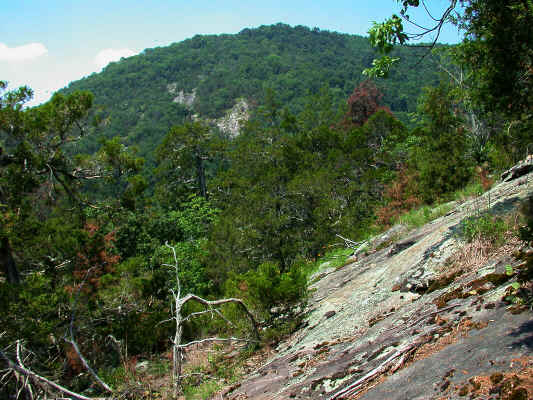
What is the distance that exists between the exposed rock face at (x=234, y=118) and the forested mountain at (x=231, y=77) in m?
2.09

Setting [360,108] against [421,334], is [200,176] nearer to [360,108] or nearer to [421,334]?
[360,108]

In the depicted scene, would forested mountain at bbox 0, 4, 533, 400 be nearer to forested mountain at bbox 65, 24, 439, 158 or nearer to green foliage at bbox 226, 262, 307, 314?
green foliage at bbox 226, 262, 307, 314

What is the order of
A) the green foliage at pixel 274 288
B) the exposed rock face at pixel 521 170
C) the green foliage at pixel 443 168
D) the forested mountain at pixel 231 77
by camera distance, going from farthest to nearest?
the forested mountain at pixel 231 77 → the green foliage at pixel 443 168 → the green foliage at pixel 274 288 → the exposed rock face at pixel 521 170

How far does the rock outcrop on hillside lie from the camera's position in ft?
9.25

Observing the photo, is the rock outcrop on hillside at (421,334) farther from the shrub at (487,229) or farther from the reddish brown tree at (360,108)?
the reddish brown tree at (360,108)

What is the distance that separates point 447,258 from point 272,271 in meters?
3.90

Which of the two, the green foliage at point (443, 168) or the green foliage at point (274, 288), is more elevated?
the green foliage at point (443, 168)

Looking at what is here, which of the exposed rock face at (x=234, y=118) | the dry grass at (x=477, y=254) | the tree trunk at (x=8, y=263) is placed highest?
the exposed rock face at (x=234, y=118)

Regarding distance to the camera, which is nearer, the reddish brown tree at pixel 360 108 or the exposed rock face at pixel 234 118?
the reddish brown tree at pixel 360 108

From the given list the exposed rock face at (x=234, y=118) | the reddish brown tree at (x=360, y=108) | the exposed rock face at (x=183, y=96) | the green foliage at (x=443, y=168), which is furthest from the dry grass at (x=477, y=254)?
the exposed rock face at (x=183, y=96)

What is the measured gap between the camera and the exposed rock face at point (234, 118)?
308ft

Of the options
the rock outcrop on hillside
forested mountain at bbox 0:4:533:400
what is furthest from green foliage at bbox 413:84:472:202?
the rock outcrop on hillside

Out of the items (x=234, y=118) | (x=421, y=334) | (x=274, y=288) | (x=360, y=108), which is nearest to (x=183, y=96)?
(x=234, y=118)

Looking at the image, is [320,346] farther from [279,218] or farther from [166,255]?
[166,255]
